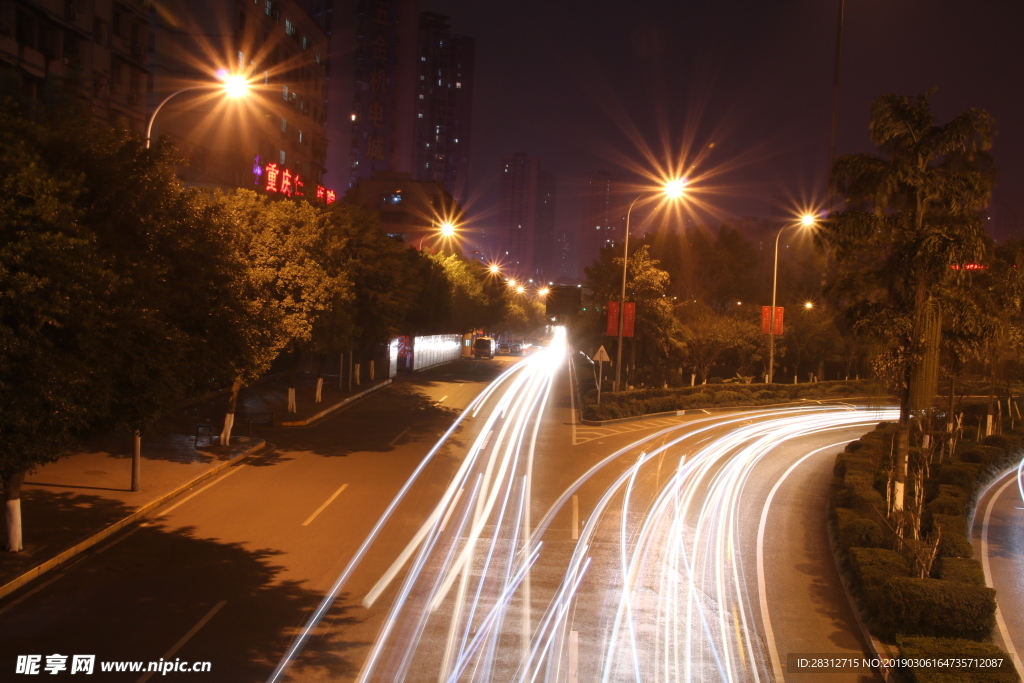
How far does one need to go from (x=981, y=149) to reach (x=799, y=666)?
8.50m

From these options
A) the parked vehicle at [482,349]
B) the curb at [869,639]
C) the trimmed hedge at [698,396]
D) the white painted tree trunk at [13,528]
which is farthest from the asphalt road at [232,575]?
the parked vehicle at [482,349]

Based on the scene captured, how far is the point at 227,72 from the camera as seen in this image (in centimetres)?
4303

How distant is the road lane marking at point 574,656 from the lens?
802 centimetres

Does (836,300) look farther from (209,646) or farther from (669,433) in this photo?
(669,433)

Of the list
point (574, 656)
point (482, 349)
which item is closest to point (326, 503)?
point (574, 656)

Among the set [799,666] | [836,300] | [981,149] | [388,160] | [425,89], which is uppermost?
[425,89]

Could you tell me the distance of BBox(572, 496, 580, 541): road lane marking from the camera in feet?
45.1

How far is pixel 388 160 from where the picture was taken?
130125mm

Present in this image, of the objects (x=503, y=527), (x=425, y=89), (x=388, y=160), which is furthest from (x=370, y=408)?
(x=425, y=89)

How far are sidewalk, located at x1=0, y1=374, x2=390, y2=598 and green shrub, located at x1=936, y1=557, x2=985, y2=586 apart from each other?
12559 mm

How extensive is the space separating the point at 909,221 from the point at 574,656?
28.6 ft

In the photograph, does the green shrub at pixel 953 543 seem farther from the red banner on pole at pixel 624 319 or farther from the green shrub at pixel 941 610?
the red banner on pole at pixel 624 319

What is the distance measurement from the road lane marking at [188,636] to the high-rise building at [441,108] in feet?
579

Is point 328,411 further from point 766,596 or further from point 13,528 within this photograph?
point 766,596
